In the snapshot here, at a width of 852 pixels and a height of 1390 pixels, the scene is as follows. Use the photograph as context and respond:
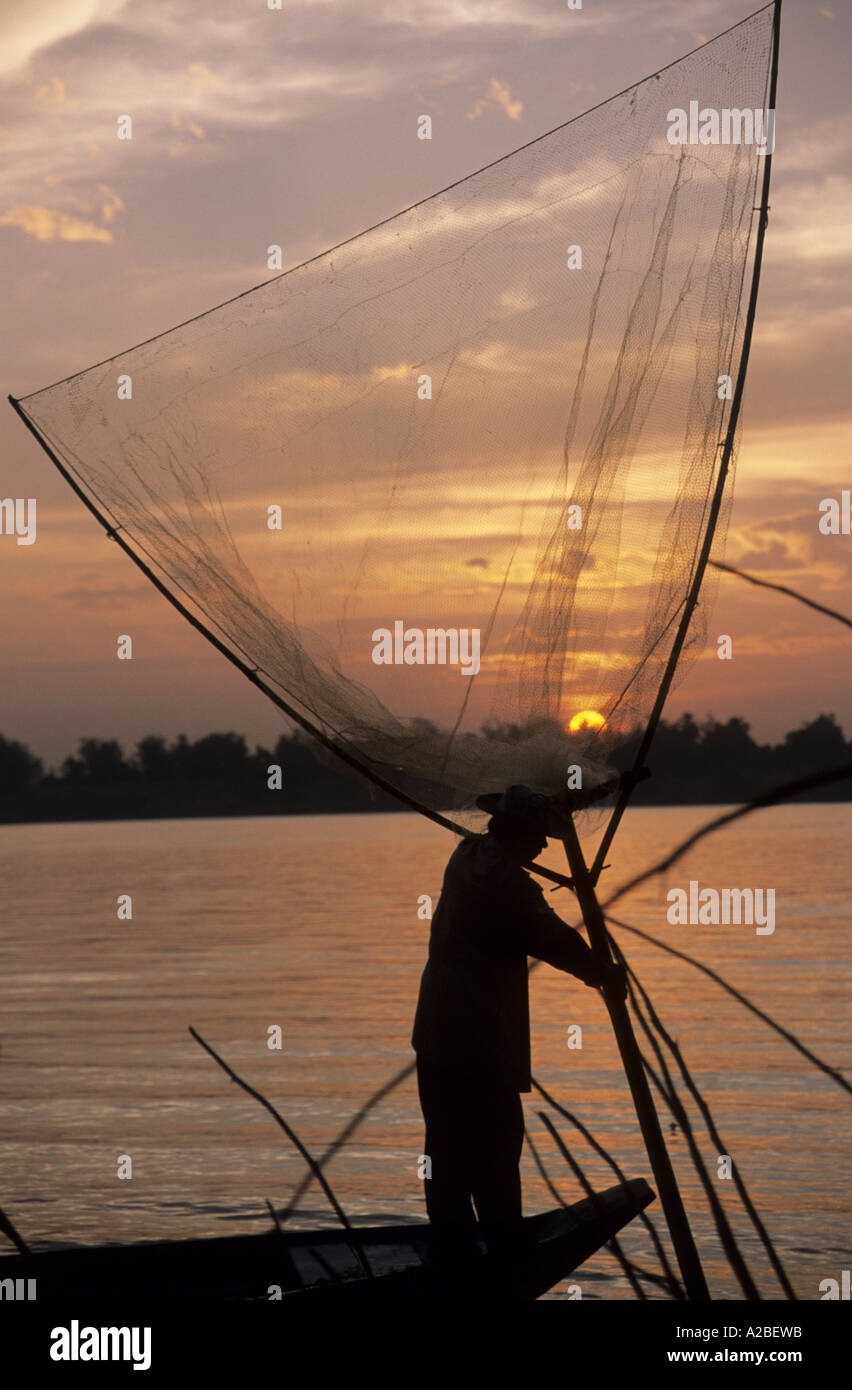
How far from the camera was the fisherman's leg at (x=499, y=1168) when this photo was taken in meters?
5.70

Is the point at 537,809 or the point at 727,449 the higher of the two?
the point at 727,449

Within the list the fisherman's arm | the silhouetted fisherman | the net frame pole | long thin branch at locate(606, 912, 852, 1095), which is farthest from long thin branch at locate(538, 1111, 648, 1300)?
the silhouetted fisherman

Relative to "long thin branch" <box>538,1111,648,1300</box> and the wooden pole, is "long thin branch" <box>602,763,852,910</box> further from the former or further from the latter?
the wooden pole

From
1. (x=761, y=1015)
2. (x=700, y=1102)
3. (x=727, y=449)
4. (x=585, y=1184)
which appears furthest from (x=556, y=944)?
(x=700, y=1102)

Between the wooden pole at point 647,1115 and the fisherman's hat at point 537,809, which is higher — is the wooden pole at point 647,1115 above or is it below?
below

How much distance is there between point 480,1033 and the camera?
5.62 m

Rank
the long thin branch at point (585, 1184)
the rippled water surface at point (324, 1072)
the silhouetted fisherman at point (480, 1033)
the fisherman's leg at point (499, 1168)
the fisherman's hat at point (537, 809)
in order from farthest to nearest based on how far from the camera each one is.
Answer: the rippled water surface at point (324, 1072) < the fisherman's leg at point (499, 1168) < the silhouetted fisherman at point (480, 1033) < the fisherman's hat at point (537, 809) < the long thin branch at point (585, 1184)

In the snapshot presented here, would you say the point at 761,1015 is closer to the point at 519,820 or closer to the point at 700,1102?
the point at 700,1102

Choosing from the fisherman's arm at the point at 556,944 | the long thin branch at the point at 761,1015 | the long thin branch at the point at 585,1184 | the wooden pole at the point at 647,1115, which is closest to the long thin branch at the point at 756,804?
the long thin branch at the point at 761,1015

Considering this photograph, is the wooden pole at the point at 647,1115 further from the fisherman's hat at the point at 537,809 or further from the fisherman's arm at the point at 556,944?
the fisherman's hat at the point at 537,809

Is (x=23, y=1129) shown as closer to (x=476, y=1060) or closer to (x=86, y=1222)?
(x=86, y=1222)

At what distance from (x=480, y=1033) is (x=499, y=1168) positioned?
575 millimetres

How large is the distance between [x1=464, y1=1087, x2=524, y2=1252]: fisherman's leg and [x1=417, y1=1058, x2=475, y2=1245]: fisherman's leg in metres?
0.06

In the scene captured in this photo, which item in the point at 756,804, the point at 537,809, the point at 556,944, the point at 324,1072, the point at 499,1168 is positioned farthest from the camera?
the point at 324,1072
